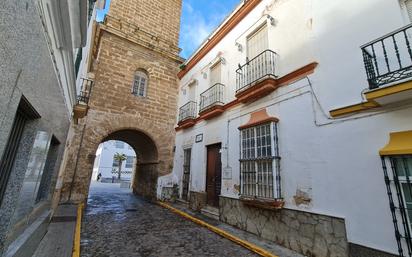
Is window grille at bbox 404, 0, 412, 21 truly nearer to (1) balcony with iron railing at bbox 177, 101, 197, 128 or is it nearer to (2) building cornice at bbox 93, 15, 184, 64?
(1) balcony with iron railing at bbox 177, 101, 197, 128

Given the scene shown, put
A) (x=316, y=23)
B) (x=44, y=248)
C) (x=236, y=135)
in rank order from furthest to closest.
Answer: (x=236, y=135), (x=316, y=23), (x=44, y=248)

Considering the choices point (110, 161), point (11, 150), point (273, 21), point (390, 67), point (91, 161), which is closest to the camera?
point (11, 150)

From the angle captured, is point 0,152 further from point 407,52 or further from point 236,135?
point 236,135

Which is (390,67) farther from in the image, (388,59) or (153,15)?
(153,15)

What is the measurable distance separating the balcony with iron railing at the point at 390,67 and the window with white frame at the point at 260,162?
2.38m

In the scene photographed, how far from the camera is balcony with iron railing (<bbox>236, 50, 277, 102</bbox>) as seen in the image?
5.76 meters

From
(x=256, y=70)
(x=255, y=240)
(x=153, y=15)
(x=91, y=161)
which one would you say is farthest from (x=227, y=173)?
(x=153, y=15)

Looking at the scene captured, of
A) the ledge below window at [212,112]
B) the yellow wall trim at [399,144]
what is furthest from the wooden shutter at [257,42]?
the yellow wall trim at [399,144]

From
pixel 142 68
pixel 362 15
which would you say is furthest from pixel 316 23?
pixel 142 68

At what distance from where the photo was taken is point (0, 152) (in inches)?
63.4

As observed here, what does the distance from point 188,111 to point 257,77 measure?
4826 millimetres

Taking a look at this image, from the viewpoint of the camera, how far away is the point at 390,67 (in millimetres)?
3629

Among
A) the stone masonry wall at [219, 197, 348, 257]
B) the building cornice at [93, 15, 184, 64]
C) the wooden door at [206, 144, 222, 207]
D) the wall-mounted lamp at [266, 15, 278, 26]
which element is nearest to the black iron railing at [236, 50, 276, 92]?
the wall-mounted lamp at [266, 15, 278, 26]

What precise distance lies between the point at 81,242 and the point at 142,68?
9.02m
